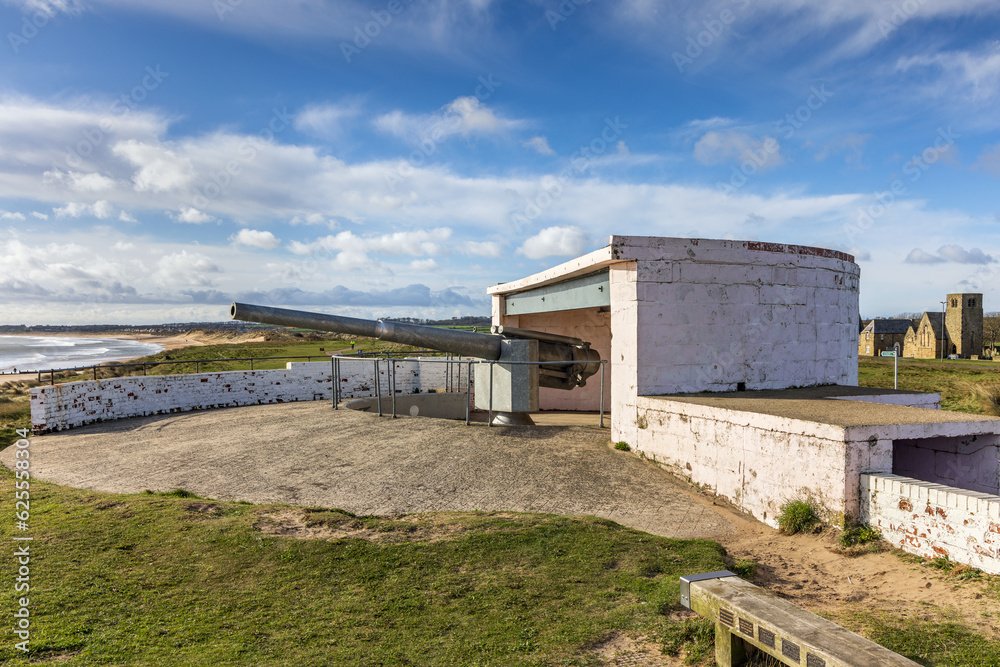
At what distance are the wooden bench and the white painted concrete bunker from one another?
8.24ft

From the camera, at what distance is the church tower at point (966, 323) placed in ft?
184

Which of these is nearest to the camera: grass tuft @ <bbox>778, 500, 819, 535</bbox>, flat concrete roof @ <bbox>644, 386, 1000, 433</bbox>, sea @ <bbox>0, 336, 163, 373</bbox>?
grass tuft @ <bbox>778, 500, 819, 535</bbox>

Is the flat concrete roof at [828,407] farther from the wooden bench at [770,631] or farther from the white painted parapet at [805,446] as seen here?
the wooden bench at [770,631]

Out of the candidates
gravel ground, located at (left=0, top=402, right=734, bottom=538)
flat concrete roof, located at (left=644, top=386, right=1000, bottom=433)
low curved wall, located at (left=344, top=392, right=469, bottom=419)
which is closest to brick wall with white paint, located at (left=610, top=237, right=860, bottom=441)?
flat concrete roof, located at (left=644, top=386, right=1000, bottom=433)

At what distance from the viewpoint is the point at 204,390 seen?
43.8 ft

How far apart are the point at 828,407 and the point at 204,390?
13.0 meters

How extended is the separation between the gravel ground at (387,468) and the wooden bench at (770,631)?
7.27 feet

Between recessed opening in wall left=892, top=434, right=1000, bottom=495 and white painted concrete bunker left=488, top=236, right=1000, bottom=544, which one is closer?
white painted concrete bunker left=488, top=236, right=1000, bottom=544

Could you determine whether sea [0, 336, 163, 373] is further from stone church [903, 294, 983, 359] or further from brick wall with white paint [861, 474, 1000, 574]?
stone church [903, 294, 983, 359]

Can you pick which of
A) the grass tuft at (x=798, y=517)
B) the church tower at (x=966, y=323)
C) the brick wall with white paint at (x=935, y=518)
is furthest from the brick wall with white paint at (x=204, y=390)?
the church tower at (x=966, y=323)

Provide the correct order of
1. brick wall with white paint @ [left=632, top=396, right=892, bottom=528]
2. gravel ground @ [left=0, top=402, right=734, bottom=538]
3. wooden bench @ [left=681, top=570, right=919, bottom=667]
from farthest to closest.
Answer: gravel ground @ [left=0, top=402, right=734, bottom=538] → brick wall with white paint @ [left=632, top=396, right=892, bottom=528] → wooden bench @ [left=681, top=570, right=919, bottom=667]

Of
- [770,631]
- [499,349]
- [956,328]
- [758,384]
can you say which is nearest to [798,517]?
[770,631]

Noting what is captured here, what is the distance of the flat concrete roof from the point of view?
548 cm

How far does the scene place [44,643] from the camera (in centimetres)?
313
